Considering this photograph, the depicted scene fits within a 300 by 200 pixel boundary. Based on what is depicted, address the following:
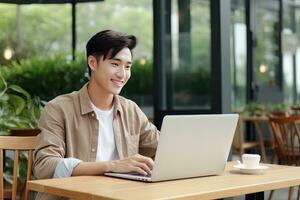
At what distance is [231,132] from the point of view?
6.75 ft

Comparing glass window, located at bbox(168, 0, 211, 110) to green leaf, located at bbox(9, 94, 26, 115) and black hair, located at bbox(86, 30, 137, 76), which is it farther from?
black hair, located at bbox(86, 30, 137, 76)

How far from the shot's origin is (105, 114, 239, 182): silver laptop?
6.08 feet

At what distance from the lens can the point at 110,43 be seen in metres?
2.29

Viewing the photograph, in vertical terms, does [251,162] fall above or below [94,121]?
below

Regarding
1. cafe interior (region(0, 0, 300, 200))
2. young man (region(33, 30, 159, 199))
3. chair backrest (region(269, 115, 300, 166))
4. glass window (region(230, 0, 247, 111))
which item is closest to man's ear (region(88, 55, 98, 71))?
young man (region(33, 30, 159, 199))

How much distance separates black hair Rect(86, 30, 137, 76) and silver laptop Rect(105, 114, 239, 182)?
481mm

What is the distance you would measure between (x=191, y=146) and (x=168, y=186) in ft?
0.56

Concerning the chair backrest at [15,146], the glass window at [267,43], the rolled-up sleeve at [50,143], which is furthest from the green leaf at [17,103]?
the glass window at [267,43]

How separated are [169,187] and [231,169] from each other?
0.54 m

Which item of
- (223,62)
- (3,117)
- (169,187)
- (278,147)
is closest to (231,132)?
(169,187)

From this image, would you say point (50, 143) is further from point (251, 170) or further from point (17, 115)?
point (17, 115)

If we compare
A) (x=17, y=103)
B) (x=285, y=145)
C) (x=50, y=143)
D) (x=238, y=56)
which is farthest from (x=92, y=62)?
(x=238, y=56)

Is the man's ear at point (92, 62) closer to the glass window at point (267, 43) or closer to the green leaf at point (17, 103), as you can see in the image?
the green leaf at point (17, 103)

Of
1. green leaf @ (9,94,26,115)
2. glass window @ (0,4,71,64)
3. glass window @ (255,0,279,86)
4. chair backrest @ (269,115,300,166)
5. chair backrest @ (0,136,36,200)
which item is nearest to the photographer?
chair backrest @ (0,136,36,200)
